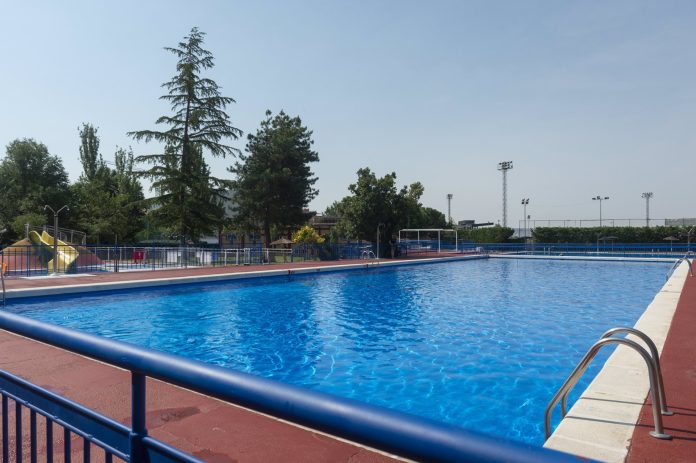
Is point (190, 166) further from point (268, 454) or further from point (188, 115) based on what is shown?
point (268, 454)

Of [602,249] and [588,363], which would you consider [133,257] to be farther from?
[602,249]

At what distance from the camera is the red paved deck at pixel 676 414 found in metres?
3.76

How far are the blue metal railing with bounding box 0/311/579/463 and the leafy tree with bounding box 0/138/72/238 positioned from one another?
1841 inches

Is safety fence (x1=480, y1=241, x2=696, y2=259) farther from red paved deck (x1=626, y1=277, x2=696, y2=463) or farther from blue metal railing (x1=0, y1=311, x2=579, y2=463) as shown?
blue metal railing (x1=0, y1=311, x2=579, y2=463)

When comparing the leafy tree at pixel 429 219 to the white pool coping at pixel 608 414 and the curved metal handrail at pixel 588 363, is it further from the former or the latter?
the curved metal handrail at pixel 588 363

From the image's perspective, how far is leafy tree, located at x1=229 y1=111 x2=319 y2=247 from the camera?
40469 millimetres

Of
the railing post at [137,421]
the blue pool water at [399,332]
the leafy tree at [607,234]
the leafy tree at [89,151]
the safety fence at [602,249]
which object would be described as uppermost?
the leafy tree at [89,151]

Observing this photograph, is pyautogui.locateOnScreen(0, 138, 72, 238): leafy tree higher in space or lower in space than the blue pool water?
higher

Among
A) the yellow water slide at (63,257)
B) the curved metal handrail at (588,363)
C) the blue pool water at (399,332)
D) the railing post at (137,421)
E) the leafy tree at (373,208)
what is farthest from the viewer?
the leafy tree at (373,208)

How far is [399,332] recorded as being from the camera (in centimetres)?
1127

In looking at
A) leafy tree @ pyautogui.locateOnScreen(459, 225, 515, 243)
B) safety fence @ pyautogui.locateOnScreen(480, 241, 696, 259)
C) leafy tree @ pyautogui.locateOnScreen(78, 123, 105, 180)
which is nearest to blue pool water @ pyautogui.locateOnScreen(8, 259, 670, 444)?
safety fence @ pyautogui.locateOnScreen(480, 241, 696, 259)

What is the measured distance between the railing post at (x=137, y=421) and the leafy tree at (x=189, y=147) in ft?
115

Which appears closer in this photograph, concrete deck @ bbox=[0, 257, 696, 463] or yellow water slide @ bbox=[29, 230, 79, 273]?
concrete deck @ bbox=[0, 257, 696, 463]

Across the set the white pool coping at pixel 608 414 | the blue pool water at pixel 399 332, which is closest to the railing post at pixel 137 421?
the white pool coping at pixel 608 414
